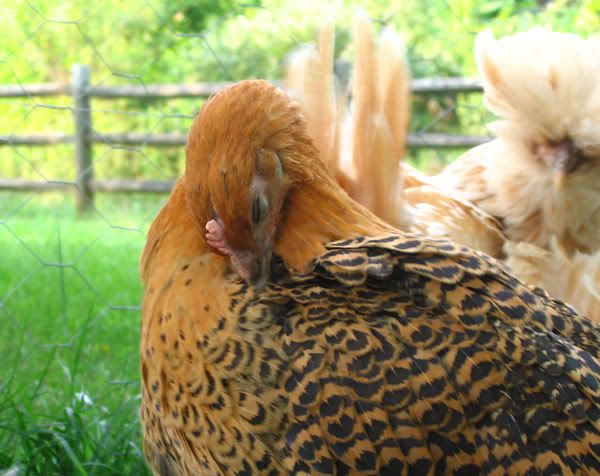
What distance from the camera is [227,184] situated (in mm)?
1254

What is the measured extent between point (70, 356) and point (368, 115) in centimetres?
137

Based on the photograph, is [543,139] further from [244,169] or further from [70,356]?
[70,356]

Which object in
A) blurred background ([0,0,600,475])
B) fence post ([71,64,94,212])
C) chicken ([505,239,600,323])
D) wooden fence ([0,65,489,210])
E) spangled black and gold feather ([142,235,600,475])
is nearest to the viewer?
spangled black and gold feather ([142,235,600,475])

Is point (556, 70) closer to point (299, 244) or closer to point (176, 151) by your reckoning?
point (299, 244)

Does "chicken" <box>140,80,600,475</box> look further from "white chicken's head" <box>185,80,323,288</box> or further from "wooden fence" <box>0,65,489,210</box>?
"wooden fence" <box>0,65,489,210</box>

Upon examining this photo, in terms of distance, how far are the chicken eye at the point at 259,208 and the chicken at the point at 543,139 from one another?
0.89m

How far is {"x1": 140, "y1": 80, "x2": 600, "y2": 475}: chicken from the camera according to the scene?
1228mm

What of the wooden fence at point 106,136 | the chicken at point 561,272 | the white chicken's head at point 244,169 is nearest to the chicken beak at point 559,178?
the chicken at point 561,272

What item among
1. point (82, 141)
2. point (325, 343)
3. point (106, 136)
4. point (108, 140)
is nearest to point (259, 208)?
point (325, 343)

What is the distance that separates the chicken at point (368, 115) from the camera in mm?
1768

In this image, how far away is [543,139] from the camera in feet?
6.30

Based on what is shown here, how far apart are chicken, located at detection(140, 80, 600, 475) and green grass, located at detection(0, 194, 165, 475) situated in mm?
505

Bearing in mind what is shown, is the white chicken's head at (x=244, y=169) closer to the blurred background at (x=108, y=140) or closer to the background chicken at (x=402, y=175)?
the background chicken at (x=402, y=175)

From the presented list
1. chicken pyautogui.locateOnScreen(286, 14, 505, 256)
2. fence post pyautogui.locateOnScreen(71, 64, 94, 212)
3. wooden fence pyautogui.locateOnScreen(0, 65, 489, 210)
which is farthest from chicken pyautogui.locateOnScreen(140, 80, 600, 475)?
fence post pyautogui.locateOnScreen(71, 64, 94, 212)
